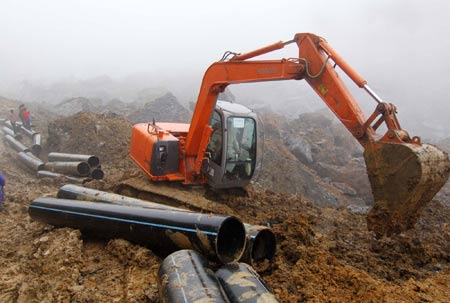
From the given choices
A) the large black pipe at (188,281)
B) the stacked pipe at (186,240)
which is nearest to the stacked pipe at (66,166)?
the stacked pipe at (186,240)

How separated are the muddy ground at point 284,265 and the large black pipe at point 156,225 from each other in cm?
16

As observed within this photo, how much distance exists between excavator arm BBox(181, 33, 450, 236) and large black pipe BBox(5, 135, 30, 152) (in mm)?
9665

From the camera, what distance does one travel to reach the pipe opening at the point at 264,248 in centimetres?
447

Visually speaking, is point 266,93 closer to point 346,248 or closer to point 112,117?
point 112,117

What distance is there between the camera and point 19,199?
7.45 metres

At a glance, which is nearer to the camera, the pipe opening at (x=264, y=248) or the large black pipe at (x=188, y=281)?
the large black pipe at (x=188, y=281)

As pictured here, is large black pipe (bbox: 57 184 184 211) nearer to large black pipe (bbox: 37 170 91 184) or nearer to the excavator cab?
the excavator cab

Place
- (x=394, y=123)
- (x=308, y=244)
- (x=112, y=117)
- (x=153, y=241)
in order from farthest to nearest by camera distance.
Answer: (x=112, y=117) → (x=308, y=244) → (x=394, y=123) → (x=153, y=241)

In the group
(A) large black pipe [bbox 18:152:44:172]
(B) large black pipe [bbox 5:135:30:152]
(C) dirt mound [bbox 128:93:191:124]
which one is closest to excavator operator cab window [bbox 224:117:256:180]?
(A) large black pipe [bbox 18:152:44:172]

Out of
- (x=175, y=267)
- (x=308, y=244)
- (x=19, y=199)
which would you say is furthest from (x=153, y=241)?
(x=19, y=199)

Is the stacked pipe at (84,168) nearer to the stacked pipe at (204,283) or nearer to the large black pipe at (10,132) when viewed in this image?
the large black pipe at (10,132)

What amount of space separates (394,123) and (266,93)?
44632 millimetres

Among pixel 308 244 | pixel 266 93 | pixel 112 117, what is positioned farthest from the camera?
pixel 266 93

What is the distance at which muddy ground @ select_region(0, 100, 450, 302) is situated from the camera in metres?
3.82
